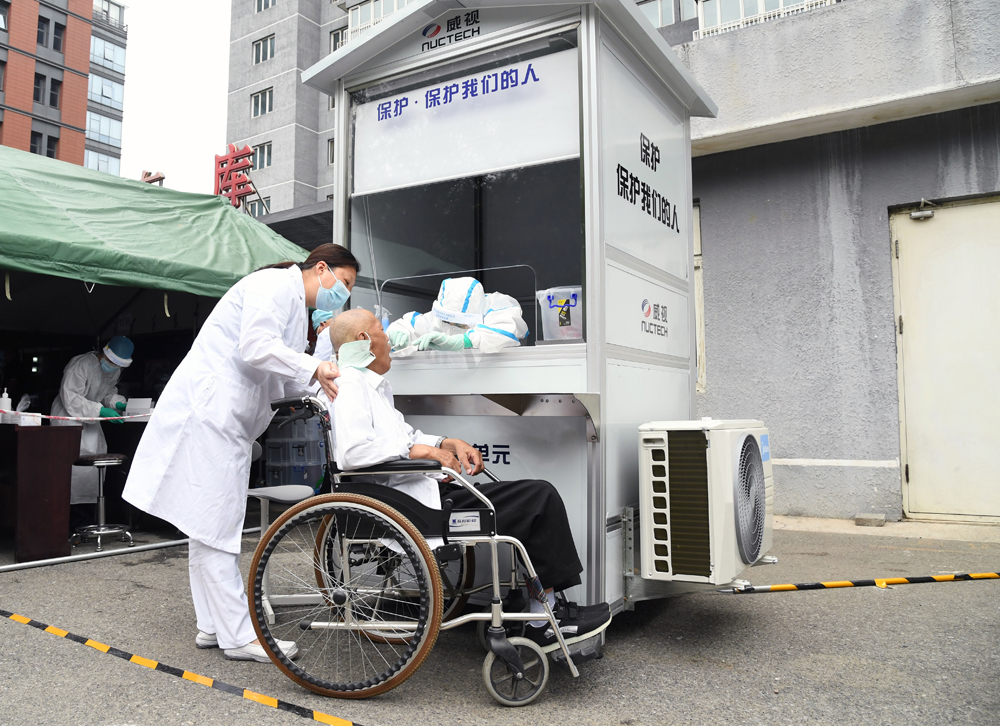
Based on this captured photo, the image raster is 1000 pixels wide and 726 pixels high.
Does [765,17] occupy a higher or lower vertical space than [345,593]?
higher

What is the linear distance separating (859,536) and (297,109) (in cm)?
2548

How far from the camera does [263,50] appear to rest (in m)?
27.8

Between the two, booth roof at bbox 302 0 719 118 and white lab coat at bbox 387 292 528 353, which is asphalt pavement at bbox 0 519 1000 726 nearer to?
white lab coat at bbox 387 292 528 353

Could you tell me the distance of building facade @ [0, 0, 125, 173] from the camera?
36156mm

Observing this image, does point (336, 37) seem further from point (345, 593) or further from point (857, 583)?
point (345, 593)

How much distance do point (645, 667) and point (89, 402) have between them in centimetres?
523

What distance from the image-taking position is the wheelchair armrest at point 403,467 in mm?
2527

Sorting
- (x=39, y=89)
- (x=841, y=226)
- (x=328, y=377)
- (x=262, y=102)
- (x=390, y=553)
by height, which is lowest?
(x=390, y=553)

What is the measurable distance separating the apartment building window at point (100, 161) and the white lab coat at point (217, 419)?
152 feet

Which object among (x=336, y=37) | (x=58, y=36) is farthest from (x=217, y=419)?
(x=58, y=36)

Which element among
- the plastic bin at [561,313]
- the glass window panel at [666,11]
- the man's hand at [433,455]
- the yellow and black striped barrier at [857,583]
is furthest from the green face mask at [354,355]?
the glass window panel at [666,11]

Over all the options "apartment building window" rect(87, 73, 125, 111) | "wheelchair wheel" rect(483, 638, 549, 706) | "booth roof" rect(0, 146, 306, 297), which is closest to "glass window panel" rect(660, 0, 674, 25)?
"booth roof" rect(0, 146, 306, 297)

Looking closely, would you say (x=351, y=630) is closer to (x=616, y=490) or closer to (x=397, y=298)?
(x=616, y=490)

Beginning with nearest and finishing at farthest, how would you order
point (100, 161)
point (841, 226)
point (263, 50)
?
1. point (841, 226)
2. point (263, 50)
3. point (100, 161)
